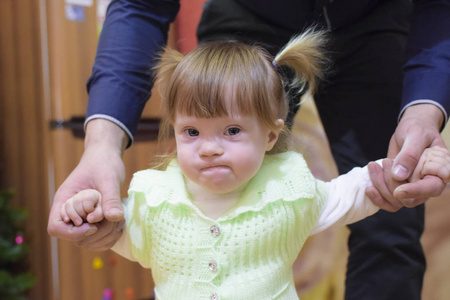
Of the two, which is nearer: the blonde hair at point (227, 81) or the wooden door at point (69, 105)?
the blonde hair at point (227, 81)

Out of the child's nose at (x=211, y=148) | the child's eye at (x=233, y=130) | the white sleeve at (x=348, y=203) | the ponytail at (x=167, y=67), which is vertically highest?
the ponytail at (x=167, y=67)

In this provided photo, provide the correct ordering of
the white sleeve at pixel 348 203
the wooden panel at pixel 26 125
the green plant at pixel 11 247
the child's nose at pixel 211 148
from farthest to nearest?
the wooden panel at pixel 26 125, the green plant at pixel 11 247, the white sleeve at pixel 348 203, the child's nose at pixel 211 148

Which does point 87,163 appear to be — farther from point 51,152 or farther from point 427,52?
point 51,152

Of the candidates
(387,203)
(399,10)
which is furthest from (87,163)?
(399,10)

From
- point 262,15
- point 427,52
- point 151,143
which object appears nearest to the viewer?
point 427,52

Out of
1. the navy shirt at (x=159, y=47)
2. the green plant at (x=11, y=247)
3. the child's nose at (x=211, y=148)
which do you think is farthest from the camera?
the green plant at (x=11, y=247)

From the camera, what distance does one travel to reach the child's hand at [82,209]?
2.56ft

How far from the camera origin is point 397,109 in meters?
1.17

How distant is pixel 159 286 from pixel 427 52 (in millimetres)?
743

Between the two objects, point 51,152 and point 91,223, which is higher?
point 91,223

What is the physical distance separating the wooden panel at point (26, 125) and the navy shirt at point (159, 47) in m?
1.20

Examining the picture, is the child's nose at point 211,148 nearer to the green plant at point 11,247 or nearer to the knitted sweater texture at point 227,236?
the knitted sweater texture at point 227,236

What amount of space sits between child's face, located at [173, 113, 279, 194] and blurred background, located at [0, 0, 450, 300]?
1.22 m

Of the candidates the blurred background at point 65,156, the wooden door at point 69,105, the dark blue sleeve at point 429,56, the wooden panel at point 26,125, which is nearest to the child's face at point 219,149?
the dark blue sleeve at point 429,56
